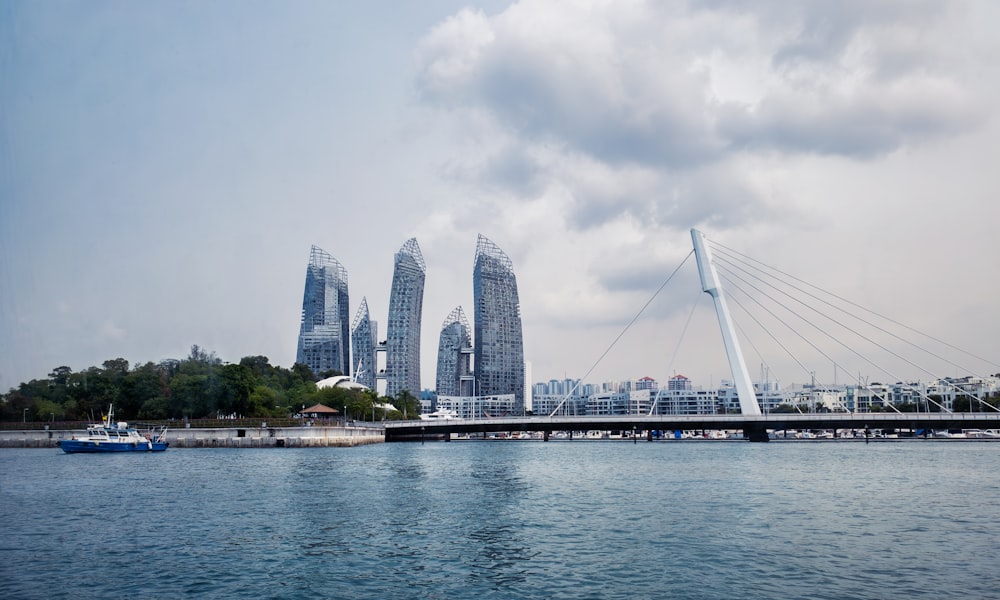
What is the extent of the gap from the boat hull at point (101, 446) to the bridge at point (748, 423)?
40227mm

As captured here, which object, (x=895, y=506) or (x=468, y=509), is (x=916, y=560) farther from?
(x=468, y=509)

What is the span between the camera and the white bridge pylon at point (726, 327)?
77.6m

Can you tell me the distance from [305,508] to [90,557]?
953cm

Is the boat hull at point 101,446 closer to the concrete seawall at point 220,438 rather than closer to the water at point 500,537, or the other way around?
the concrete seawall at point 220,438

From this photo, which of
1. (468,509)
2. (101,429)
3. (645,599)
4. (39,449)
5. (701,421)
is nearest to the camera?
(645,599)

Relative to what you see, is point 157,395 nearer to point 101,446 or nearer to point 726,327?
Result: point 101,446

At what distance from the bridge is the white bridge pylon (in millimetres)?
2312

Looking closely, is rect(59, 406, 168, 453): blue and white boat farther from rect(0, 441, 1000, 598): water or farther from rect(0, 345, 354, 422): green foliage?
rect(0, 441, 1000, 598): water

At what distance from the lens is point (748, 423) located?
84.6 meters

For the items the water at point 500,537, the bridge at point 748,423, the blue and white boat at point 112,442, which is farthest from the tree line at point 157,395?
the water at point 500,537

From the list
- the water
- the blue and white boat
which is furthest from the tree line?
the water

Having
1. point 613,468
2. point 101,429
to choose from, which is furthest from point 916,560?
point 101,429

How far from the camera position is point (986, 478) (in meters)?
39.5

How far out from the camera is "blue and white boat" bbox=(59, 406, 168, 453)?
65.1 metres
